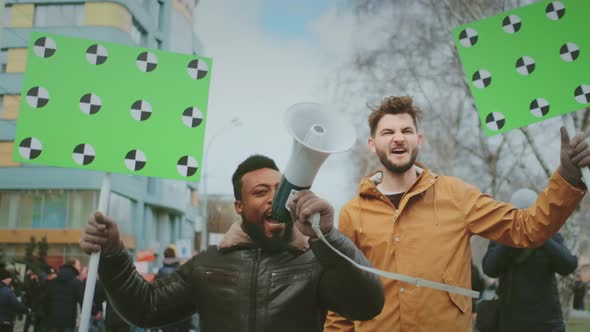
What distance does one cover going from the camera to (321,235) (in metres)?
2.18

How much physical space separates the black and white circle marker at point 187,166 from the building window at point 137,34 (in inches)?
1221

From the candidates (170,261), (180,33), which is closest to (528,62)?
(170,261)

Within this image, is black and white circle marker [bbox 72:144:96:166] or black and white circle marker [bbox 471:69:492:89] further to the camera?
black and white circle marker [bbox 471:69:492:89]

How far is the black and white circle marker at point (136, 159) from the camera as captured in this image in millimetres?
3342

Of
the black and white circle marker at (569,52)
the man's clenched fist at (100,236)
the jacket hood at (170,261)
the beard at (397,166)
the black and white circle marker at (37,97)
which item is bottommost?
the jacket hood at (170,261)

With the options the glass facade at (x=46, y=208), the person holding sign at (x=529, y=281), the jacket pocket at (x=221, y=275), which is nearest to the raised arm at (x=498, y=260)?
the person holding sign at (x=529, y=281)

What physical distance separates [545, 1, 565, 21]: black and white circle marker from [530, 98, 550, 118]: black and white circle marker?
0.49m

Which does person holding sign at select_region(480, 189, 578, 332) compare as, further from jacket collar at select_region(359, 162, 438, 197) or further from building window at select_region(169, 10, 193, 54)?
building window at select_region(169, 10, 193, 54)

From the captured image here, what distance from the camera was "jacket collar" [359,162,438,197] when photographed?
3.55 metres

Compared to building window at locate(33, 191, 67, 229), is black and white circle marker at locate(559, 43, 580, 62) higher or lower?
higher

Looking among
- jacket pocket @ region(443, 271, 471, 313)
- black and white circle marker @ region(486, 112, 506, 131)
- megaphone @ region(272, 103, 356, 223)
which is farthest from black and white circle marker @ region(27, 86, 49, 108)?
black and white circle marker @ region(486, 112, 506, 131)

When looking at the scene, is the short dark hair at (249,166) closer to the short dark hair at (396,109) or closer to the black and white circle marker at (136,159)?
the black and white circle marker at (136,159)

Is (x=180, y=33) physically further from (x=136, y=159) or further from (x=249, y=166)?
(x=249, y=166)

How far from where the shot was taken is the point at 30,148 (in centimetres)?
325
